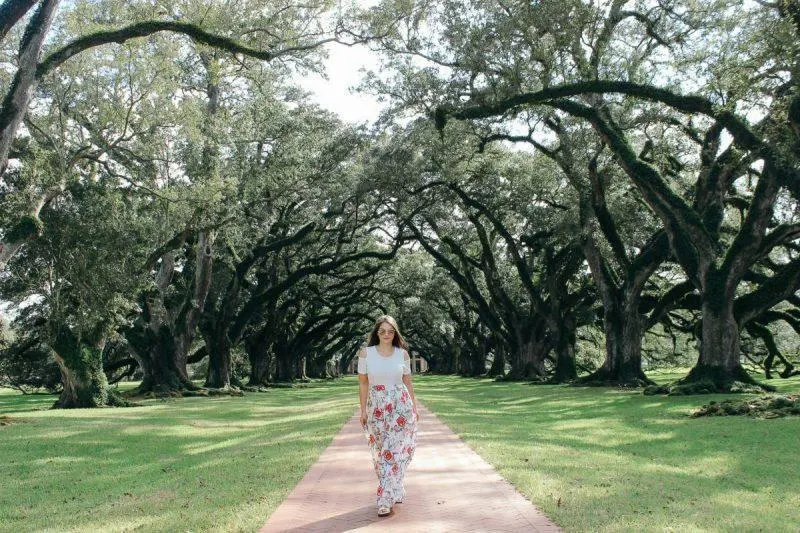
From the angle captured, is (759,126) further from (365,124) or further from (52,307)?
(52,307)

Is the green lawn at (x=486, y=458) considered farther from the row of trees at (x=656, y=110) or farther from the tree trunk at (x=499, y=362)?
the tree trunk at (x=499, y=362)

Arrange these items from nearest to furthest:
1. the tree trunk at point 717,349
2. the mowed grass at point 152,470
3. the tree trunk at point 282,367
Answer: the mowed grass at point 152,470 → the tree trunk at point 717,349 → the tree trunk at point 282,367

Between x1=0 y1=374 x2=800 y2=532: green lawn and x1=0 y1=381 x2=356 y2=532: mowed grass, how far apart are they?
26mm

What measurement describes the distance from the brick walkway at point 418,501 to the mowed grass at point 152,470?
0.26 m

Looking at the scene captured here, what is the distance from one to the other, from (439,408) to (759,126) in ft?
34.3

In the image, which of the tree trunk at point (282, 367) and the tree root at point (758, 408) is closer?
the tree root at point (758, 408)

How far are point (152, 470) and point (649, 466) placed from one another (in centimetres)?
621

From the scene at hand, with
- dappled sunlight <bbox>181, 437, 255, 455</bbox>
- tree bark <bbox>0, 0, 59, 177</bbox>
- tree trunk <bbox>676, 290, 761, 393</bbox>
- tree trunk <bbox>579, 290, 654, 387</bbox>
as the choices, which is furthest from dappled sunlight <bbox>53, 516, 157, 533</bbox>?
tree trunk <bbox>579, 290, 654, 387</bbox>

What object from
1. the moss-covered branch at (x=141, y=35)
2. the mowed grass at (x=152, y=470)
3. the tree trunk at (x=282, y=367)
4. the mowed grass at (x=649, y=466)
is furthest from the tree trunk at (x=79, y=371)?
the tree trunk at (x=282, y=367)

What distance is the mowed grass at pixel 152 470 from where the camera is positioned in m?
5.90

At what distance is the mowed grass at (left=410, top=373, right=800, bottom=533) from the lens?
554 cm

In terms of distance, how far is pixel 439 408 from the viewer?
1722cm

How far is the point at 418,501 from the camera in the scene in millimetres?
6062

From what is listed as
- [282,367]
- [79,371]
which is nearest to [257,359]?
[282,367]
